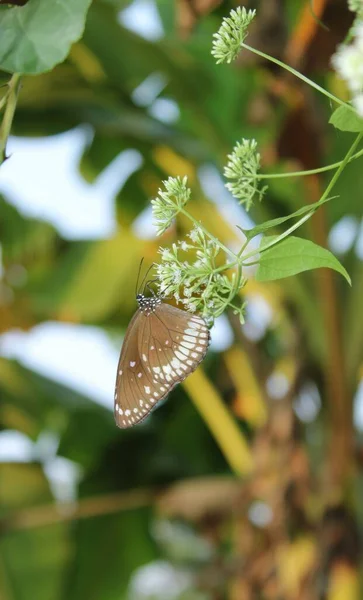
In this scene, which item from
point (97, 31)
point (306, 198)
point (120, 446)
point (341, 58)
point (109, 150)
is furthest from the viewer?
point (120, 446)

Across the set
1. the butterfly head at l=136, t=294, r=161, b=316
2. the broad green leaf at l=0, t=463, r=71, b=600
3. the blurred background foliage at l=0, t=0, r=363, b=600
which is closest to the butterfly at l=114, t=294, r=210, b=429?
the butterfly head at l=136, t=294, r=161, b=316

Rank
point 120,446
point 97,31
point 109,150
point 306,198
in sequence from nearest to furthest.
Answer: point 97,31
point 306,198
point 109,150
point 120,446

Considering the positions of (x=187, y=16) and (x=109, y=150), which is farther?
A: (x=109, y=150)

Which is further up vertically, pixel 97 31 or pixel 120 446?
pixel 97 31

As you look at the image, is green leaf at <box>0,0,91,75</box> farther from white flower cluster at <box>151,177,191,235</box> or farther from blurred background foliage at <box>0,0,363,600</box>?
blurred background foliage at <box>0,0,363,600</box>

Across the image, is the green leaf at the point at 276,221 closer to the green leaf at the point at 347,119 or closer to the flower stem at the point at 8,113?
the green leaf at the point at 347,119

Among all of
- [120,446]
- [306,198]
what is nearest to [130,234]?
[306,198]

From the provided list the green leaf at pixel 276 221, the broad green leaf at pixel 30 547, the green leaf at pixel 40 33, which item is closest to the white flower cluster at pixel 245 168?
the green leaf at pixel 276 221

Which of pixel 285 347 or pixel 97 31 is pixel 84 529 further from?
pixel 97 31
